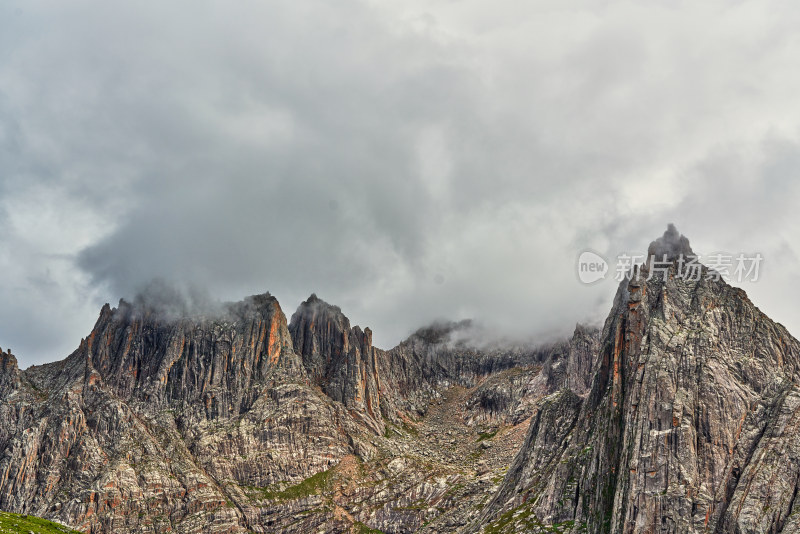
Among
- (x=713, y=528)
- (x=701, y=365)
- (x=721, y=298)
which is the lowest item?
(x=713, y=528)

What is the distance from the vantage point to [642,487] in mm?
162125

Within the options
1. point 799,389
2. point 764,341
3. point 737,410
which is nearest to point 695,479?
point 737,410

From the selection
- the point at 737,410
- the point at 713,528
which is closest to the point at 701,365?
the point at 737,410

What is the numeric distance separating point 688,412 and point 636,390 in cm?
1615

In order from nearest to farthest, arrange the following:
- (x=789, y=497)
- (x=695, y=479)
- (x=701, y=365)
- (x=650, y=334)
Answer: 1. (x=789, y=497)
2. (x=695, y=479)
3. (x=701, y=365)
4. (x=650, y=334)

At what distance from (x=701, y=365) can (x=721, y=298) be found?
33.7 metres

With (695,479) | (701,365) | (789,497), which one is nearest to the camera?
(789,497)

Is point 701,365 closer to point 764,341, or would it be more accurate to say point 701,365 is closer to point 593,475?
point 764,341

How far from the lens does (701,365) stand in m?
174

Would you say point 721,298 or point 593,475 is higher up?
point 721,298

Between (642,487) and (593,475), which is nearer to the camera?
(642,487)

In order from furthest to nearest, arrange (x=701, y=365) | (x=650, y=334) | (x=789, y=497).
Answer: (x=650, y=334) → (x=701, y=365) → (x=789, y=497)

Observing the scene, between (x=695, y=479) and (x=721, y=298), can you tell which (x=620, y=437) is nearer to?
(x=695, y=479)

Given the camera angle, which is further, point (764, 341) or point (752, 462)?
point (764, 341)
